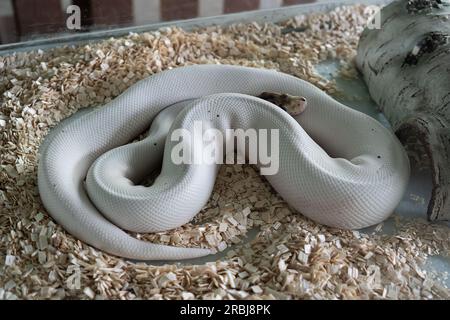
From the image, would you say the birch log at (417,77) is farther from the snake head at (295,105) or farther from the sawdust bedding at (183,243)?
the snake head at (295,105)

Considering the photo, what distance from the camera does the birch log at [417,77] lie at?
1.99 meters

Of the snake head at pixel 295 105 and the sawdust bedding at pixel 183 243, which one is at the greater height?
the snake head at pixel 295 105

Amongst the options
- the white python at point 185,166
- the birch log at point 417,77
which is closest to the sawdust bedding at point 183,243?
the white python at point 185,166

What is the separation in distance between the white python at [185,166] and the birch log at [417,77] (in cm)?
14

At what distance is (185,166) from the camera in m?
1.96

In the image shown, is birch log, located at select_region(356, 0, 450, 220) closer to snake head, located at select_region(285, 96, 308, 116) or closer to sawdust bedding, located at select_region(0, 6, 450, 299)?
sawdust bedding, located at select_region(0, 6, 450, 299)

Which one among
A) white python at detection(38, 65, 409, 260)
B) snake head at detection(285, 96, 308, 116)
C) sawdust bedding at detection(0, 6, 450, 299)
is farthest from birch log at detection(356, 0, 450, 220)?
snake head at detection(285, 96, 308, 116)

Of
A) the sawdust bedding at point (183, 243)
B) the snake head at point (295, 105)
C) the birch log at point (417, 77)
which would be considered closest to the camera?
the sawdust bedding at point (183, 243)

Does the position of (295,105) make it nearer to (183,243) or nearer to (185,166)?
(185,166)

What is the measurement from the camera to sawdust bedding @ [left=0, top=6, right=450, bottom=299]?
1724 mm

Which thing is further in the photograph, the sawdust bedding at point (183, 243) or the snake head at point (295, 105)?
the snake head at point (295, 105)

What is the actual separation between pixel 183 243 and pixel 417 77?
3.99 ft

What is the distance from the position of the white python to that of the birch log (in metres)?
0.14

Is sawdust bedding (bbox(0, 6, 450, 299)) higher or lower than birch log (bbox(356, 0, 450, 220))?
lower
